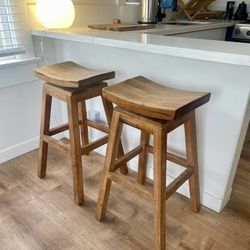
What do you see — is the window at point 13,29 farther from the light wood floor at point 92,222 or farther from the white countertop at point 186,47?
the light wood floor at point 92,222

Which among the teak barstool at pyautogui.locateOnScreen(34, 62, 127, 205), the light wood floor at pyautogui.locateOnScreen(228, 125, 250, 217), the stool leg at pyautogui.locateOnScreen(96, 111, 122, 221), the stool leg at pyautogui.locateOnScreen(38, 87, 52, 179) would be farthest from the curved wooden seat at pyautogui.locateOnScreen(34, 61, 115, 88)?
the light wood floor at pyautogui.locateOnScreen(228, 125, 250, 217)

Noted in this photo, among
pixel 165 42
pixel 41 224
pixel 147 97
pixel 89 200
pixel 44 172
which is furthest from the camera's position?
pixel 44 172

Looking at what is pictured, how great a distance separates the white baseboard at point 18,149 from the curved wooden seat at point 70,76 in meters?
0.72

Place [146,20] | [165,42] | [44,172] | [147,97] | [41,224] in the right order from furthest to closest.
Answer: [146,20]
[44,172]
[41,224]
[165,42]
[147,97]

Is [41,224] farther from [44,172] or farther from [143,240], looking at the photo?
[143,240]

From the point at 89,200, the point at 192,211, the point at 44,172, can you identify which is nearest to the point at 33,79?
the point at 44,172

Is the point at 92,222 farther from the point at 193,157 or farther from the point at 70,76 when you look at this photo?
the point at 70,76

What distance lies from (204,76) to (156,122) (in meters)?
0.39

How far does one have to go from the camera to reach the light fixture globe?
1456 mm

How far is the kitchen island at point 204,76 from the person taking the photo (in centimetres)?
103

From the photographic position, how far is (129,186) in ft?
3.63

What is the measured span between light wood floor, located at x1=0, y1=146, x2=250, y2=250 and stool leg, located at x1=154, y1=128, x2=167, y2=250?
212mm

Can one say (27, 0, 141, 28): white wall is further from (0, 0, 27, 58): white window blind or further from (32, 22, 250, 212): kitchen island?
(32, 22, 250, 212): kitchen island

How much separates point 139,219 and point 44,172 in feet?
2.37
